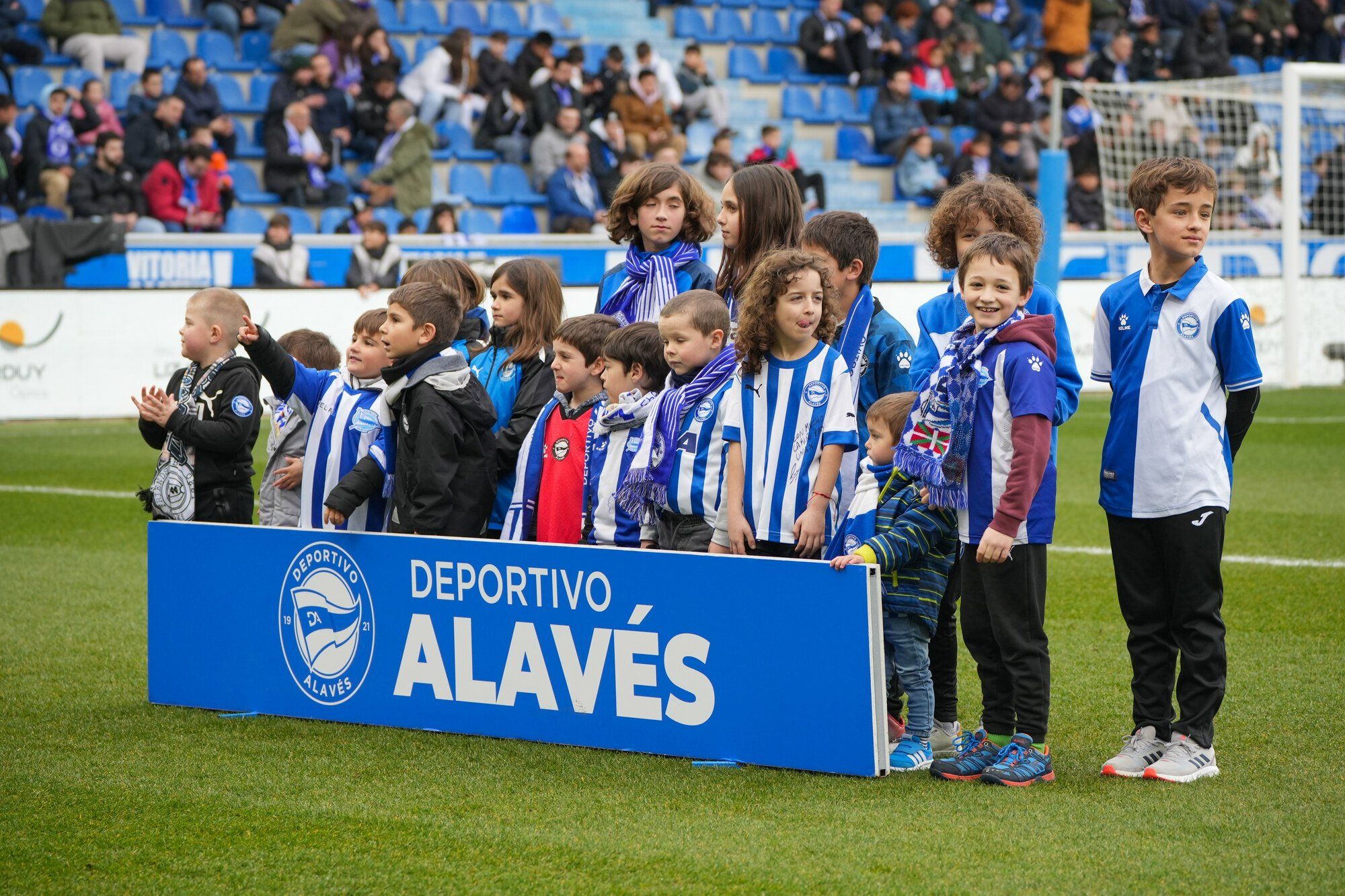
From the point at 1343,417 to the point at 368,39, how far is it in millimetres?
11188

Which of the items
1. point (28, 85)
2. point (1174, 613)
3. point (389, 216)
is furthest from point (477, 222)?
point (1174, 613)

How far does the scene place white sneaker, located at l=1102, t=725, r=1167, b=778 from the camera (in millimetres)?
4109

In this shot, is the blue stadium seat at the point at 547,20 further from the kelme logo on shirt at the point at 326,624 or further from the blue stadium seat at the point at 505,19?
the kelme logo on shirt at the point at 326,624

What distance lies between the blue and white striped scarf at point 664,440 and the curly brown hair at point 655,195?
721 mm

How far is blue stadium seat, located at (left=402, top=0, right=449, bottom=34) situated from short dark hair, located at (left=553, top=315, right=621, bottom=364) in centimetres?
1586

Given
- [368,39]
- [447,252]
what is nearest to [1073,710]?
[447,252]

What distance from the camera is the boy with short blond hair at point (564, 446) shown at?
16.0ft

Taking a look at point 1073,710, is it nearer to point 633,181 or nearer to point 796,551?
point 796,551

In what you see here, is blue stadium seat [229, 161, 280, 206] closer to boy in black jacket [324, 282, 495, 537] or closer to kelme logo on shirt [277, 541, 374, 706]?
boy in black jacket [324, 282, 495, 537]

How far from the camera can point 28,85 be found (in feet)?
54.5

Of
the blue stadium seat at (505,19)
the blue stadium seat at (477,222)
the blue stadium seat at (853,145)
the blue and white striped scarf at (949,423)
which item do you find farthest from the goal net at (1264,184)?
the blue and white striped scarf at (949,423)

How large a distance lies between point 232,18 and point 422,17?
107 inches

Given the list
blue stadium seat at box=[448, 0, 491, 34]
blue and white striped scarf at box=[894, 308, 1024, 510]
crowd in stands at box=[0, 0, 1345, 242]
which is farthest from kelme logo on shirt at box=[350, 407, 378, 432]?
blue stadium seat at box=[448, 0, 491, 34]

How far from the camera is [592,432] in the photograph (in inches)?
191
